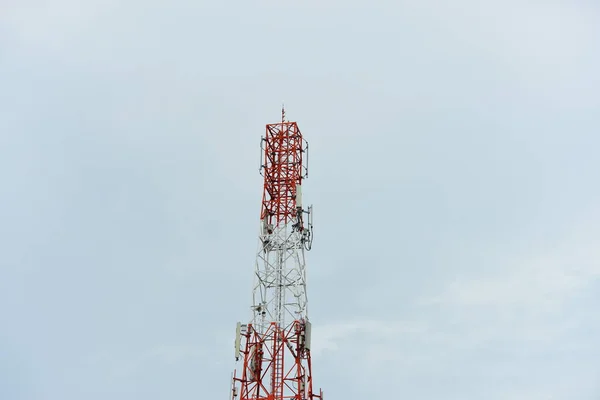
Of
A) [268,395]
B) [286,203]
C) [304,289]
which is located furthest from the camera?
[286,203]

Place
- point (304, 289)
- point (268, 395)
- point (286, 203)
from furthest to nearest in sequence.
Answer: point (286, 203)
point (304, 289)
point (268, 395)

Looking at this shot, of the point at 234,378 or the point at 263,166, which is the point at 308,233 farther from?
the point at 234,378

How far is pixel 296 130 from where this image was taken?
62500 millimetres

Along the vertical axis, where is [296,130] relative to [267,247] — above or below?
above

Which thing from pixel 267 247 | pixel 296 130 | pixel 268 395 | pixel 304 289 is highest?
pixel 296 130

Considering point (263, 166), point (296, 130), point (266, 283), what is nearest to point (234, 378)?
point (266, 283)

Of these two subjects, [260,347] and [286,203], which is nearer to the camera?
[260,347]

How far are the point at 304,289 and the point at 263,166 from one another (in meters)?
12.3

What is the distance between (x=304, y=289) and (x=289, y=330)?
3570mm

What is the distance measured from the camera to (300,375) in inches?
2062

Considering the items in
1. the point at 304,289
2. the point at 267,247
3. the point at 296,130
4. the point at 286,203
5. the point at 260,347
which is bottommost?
the point at 260,347

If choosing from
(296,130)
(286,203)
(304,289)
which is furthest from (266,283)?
(296,130)

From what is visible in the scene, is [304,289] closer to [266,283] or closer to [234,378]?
[266,283]

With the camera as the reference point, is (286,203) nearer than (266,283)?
No
